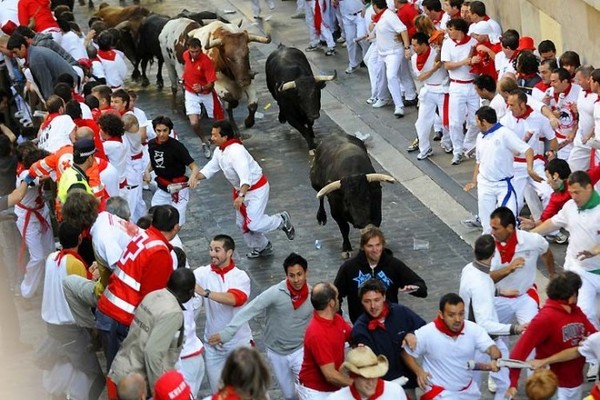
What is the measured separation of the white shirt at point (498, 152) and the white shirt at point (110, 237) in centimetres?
442

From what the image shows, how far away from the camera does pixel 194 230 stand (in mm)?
16969

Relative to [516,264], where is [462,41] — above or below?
below

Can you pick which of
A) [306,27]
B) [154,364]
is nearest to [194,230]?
[154,364]

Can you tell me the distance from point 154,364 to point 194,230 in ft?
23.1

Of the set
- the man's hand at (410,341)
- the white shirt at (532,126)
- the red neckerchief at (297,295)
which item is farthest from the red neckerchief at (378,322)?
the white shirt at (532,126)

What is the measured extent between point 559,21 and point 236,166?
5668 mm

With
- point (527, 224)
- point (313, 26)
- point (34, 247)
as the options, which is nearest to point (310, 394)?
point (527, 224)

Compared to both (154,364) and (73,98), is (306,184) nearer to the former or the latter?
(73,98)

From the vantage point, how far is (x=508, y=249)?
12.0 metres

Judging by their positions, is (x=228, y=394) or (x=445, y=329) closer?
(x=228, y=394)

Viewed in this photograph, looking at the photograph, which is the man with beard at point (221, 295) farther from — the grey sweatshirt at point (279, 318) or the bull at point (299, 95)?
the bull at point (299, 95)

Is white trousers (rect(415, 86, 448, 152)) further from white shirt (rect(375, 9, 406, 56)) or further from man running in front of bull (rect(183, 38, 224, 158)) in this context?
man running in front of bull (rect(183, 38, 224, 158))

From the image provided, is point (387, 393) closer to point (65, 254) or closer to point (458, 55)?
point (65, 254)

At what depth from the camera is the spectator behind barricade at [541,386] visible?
29.9 feet
